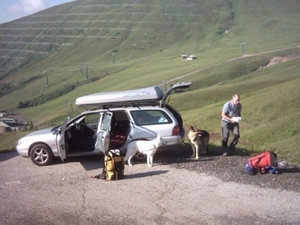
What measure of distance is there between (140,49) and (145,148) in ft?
458

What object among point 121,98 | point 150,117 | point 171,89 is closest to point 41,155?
point 121,98

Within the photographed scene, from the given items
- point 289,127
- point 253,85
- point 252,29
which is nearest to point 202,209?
point 289,127

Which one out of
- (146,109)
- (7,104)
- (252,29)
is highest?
(252,29)

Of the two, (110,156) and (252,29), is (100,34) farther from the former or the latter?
(110,156)

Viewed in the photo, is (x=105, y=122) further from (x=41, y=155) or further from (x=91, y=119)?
(x=41, y=155)

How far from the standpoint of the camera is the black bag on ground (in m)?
9.70

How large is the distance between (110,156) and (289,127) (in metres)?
11.4

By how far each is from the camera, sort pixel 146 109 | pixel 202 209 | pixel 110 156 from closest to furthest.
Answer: pixel 202 209 → pixel 110 156 → pixel 146 109

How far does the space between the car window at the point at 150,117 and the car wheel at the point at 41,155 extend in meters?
2.54

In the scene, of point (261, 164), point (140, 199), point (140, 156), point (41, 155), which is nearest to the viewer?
point (140, 199)

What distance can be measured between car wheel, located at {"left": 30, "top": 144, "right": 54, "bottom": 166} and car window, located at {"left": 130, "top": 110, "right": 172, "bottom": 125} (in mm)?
2538

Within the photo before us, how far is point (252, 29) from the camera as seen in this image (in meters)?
149

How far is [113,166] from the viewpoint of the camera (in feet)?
31.8

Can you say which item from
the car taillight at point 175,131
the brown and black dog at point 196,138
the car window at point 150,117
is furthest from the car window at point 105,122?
the brown and black dog at point 196,138
